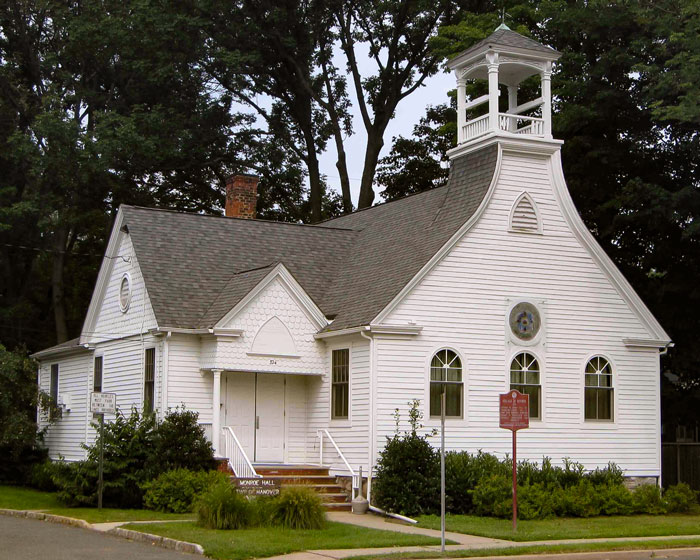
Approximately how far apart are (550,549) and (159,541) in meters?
6.53

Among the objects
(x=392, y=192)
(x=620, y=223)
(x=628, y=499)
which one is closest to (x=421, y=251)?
(x=628, y=499)

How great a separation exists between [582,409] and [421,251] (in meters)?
5.64

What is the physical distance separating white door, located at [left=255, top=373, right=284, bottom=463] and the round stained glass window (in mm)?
6004

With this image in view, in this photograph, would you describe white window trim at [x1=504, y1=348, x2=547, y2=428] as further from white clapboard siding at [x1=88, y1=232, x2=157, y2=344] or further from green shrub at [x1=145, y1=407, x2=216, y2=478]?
white clapboard siding at [x1=88, y1=232, x2=157, y2=344]

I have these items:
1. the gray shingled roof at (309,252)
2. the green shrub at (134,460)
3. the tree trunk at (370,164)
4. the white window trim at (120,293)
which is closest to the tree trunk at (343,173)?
the tree trunk at (370,164)

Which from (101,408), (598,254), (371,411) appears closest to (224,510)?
(101,408)

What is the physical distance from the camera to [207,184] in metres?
48.6

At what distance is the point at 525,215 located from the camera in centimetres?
2727

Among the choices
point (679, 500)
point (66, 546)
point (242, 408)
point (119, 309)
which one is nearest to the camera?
point (66, 546)

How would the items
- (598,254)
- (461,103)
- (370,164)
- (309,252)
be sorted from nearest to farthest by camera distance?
(598,254) → (461,103) → (309,252) → (370,164)

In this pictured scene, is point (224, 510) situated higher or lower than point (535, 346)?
lower

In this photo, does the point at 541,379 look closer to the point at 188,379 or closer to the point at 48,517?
the point at 188,379

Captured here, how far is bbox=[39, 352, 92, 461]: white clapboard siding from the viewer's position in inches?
1246

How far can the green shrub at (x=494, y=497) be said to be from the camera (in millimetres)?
23047
